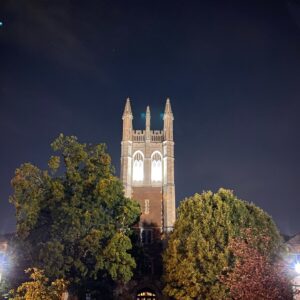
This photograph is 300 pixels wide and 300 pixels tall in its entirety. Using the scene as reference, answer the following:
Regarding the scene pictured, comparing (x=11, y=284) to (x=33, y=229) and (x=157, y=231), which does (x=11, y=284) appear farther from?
(x=157, y=231)

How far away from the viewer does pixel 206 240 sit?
31.7 m

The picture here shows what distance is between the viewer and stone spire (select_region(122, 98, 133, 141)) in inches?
2314

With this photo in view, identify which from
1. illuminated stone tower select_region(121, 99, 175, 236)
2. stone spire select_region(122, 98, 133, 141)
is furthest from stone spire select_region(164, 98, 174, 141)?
stone spire select_region(122, 98, 133, 141)

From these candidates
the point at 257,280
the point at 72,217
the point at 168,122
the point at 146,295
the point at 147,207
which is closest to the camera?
the point at 257,280

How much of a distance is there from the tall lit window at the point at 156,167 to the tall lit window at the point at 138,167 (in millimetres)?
1529

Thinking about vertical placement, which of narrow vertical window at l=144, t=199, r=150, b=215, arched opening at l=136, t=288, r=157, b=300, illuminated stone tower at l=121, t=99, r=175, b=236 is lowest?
arched opening at l=136, t=288, r=157, b=300

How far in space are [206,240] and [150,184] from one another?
80.0ft

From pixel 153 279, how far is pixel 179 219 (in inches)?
589

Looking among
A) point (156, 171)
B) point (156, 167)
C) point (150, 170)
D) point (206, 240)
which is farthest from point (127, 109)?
point (206, 240)

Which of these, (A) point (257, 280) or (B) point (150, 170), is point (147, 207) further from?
(A) point (257, 280)

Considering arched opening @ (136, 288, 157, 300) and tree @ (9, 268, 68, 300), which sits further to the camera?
arched opening @ (136, 288, 157, 300)

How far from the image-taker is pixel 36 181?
30750 millimetres

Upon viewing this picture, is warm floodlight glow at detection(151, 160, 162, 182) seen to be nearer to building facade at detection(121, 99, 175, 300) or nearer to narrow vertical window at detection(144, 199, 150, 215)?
building facade at detection(121, 99, 175, 300)

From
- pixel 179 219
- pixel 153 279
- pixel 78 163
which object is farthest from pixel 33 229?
pixel 153 279
